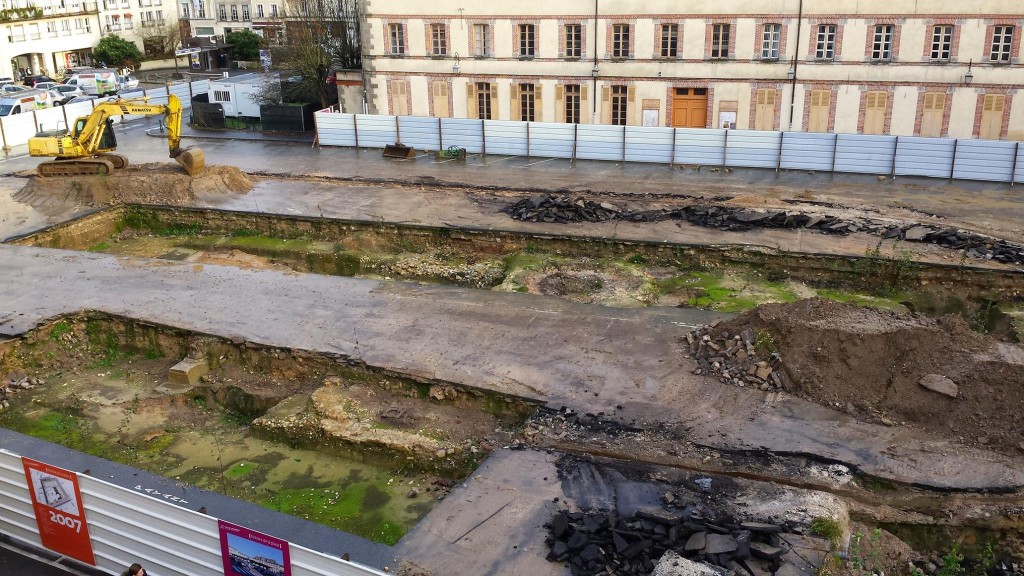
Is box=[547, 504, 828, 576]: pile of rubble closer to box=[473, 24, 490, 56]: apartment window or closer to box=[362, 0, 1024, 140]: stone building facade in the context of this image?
box=[362, 0, 1024, 140]: stone building facade

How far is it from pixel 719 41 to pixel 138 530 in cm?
2968

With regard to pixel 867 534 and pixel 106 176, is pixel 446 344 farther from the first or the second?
pixel 106 176

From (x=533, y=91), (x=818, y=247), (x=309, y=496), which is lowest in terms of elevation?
(x=309, y=496)

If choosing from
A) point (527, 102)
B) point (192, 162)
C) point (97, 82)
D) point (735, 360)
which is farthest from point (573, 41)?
point (97, 82)

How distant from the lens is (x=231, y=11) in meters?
66.5

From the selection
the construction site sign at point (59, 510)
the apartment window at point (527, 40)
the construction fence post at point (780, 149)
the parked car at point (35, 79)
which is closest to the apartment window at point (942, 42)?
the construction fence post at point (780, 149)

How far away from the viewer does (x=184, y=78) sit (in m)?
54.9

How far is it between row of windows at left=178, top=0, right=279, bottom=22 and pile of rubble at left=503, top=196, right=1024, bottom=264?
47.0m

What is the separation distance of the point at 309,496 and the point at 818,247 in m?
14.4

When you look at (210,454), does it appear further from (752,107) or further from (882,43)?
(882,43)

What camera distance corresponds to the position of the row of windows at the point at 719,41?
3088cm

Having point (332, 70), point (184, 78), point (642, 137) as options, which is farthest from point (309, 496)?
point (184, 78)

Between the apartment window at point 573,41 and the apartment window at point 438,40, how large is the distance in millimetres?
5385

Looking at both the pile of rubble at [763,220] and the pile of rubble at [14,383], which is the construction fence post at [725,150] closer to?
the pile of rubble at [763,220]
